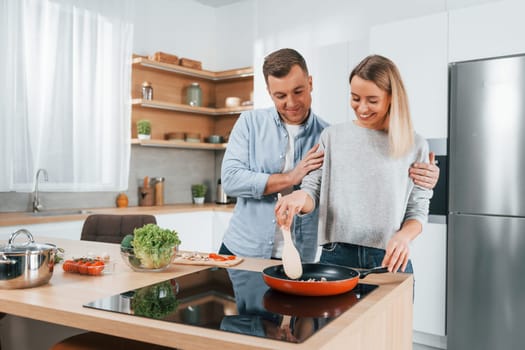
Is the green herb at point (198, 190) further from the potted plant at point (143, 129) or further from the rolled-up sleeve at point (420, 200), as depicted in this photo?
the rolled-up sleeve at point (420, 200)

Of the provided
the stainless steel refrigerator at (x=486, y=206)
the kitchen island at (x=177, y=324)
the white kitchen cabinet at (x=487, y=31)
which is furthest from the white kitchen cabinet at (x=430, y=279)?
the kitchen island at (x=177, y=324)

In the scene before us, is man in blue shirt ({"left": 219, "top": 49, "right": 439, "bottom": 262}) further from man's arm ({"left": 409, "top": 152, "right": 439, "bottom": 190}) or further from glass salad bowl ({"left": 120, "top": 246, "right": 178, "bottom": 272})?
glass salad bowl ({"left": 120, "top": 246, "right": 178, "bottom": 272})

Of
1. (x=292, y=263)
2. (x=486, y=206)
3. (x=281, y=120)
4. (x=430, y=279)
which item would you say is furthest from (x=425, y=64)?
(x=292, y=263)

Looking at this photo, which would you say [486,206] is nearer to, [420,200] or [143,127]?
[420,200]

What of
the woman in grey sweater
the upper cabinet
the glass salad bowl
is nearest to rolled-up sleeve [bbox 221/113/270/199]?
the woman in grey sweater

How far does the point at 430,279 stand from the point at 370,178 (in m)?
1.84

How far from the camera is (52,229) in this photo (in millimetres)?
3303

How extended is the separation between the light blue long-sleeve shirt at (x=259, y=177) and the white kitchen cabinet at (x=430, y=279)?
4.88ft

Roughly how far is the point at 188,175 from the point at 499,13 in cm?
314

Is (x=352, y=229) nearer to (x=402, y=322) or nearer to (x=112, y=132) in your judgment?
(x=402, y=322)

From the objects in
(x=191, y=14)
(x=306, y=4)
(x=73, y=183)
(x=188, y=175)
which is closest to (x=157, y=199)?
(x=188, y=175)

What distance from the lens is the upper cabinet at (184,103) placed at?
4.52 meters

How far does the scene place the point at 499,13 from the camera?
10.2 feet

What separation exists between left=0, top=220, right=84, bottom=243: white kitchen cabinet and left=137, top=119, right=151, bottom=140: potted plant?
3.70 ft
